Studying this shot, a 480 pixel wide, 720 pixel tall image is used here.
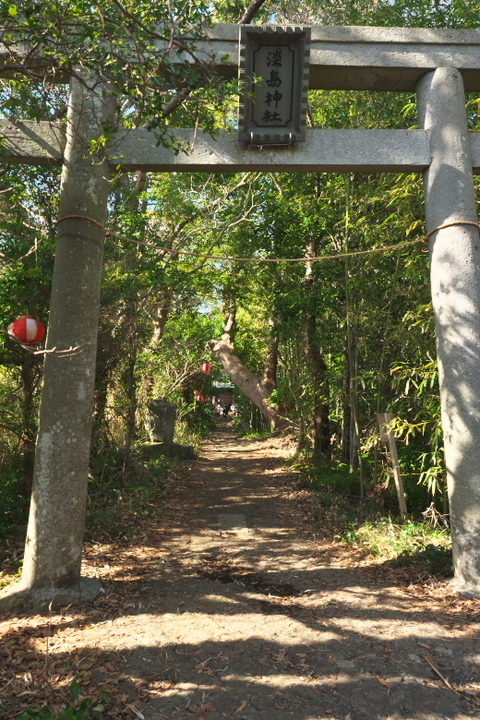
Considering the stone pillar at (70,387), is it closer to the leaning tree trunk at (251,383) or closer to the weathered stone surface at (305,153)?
the weathered stone surface at (305,153)

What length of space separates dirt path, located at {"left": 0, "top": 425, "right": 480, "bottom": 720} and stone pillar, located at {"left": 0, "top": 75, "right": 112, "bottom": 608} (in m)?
0.32

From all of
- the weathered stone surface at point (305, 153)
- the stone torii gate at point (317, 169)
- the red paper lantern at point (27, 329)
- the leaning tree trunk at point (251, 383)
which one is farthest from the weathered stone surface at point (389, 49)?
the leaning tree trunk at point (251, 383)

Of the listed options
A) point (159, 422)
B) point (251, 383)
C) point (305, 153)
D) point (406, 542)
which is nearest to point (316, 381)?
point (159, 422)

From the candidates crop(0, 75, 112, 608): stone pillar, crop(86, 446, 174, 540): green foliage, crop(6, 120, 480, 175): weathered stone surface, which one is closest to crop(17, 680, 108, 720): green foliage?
crop(0, 75, 112, 608): stone pillar

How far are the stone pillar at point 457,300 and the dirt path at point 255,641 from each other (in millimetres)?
652

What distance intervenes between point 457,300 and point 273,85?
2.45 meters

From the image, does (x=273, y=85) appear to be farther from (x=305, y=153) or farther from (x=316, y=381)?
(x=316, y=381)

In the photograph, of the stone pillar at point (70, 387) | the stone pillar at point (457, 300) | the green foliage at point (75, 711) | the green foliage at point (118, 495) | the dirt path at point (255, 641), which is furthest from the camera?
the green foliage at point (118, 495)

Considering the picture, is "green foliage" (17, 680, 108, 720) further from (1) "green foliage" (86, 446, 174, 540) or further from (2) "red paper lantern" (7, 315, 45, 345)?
(1) "green foliage" (86, 446, 174, 540)

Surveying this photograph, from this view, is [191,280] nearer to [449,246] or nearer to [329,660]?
[449,246]

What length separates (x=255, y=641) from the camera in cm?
317

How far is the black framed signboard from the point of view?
422 cm

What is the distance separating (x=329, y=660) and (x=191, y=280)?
666 centimetres

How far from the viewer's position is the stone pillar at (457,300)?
4027 mm
